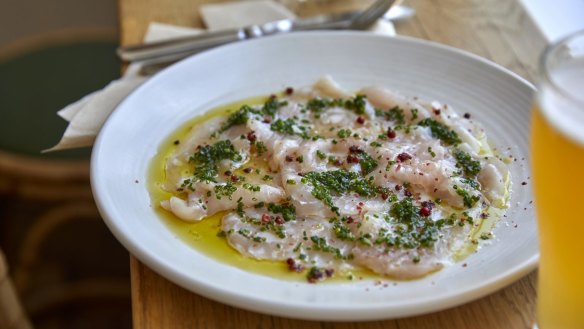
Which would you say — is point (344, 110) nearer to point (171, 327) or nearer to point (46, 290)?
point (171, 327)

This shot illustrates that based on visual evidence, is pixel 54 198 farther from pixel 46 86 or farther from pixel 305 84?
pixel 305 84

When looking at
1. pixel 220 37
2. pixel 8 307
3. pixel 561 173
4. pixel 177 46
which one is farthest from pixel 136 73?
pixel 561 173

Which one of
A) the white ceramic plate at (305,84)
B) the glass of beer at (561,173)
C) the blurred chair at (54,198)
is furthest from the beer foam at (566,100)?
the blurred chair at (54,198)

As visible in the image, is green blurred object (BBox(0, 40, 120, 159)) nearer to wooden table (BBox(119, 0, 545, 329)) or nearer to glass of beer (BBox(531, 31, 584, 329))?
wooden table (BBox(119, 0, 545, 329))

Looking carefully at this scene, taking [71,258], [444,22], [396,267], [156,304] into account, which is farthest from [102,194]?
[71,258]

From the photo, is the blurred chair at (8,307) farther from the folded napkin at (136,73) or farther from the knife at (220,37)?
the knife at (220,37)

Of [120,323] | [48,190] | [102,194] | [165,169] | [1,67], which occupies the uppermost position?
[102,194]
